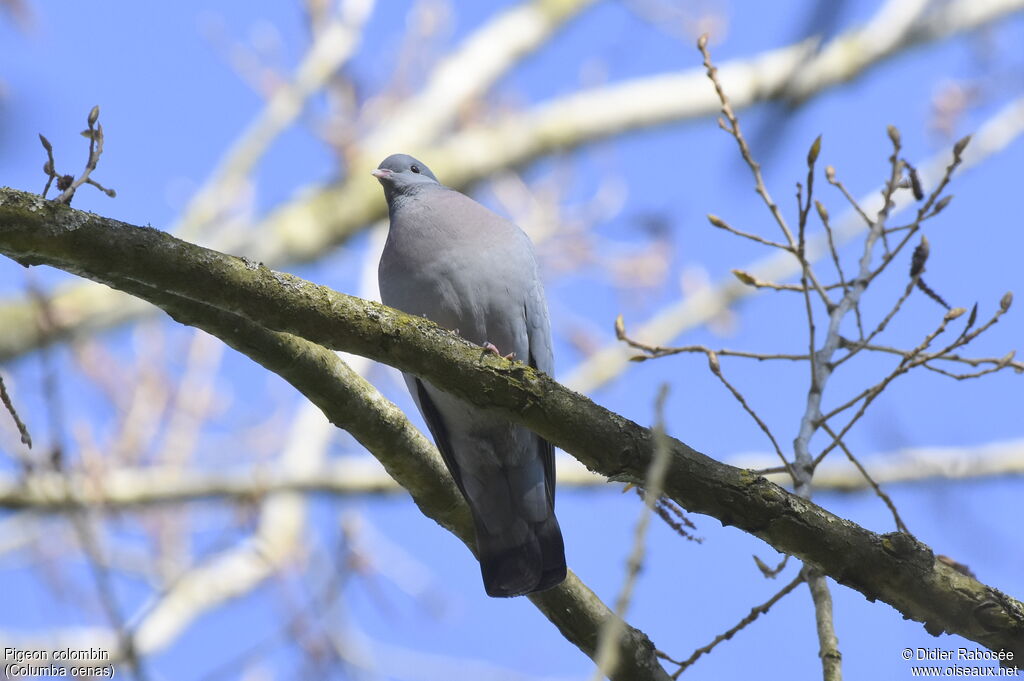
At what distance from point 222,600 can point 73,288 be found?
315 cm

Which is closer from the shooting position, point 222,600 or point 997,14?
point 997,14

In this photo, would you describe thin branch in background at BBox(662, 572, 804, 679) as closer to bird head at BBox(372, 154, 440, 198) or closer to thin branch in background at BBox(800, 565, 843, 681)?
thin branch in background at BBox(800, 565, 843, 681)

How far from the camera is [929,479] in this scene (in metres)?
2.95

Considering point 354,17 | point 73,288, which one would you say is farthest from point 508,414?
point 354,17

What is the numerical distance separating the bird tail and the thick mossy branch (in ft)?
2.76

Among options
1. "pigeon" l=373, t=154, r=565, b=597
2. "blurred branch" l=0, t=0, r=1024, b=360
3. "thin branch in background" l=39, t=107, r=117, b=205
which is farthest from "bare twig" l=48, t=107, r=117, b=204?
"blurred branch" l=0, t=0, r=1024, b=360

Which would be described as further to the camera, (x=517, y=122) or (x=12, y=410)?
(x=517, y=122)

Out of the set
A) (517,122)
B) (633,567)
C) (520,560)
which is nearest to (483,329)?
(520,560)

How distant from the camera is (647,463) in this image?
113 inches

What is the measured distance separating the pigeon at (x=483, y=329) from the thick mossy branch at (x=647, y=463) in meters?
1.08

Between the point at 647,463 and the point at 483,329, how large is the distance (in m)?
1.40

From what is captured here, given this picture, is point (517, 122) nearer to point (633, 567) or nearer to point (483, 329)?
point (483, 329)

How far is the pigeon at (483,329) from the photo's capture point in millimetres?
4035

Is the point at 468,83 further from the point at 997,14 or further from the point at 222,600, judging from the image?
the point at 222,600
